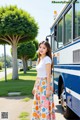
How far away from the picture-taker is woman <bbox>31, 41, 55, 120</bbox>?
7.06 m

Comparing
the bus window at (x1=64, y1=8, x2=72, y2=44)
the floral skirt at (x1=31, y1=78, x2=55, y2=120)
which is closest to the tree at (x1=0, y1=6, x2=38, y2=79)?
the bus window at (x1=64, y1=8, x2=72, y2=44)

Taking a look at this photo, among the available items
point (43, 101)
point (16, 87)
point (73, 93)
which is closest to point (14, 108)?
point (73, 93)

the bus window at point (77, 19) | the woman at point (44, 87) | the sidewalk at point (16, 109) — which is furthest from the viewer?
the sidewalk at point (16, 109)

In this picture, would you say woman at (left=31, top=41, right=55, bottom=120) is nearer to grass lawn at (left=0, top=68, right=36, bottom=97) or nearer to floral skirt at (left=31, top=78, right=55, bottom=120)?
floral skirt at (left=31, top=78, right=55, bottom=120)

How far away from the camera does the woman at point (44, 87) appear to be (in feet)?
23.2

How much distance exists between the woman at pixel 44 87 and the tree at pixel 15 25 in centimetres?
2076

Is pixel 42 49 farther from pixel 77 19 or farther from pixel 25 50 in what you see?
pixel 25 50

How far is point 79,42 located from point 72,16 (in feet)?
4.11

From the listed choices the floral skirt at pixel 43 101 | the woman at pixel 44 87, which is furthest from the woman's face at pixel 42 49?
the floral skirt at pixel 43 101

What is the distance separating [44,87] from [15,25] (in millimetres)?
21281

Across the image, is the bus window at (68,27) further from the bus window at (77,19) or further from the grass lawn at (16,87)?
the grass lawn at (16,87)

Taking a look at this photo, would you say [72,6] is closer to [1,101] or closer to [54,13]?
[54,13]

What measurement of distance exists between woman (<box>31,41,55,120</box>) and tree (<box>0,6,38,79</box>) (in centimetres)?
2076

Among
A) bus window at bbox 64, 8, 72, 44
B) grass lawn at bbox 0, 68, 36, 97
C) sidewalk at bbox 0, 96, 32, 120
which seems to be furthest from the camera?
grass lawn at bbox 0, 68, 36, 97
